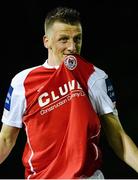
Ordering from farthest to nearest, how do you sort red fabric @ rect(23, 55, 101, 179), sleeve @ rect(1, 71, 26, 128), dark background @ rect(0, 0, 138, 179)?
dark background @ rect(0, 0, 138, 179) < sleeve @ rect(1, 71, 26, 128) < red fabric @ rect(23, 55, 101, 179)

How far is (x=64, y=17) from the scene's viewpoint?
5.42 ft

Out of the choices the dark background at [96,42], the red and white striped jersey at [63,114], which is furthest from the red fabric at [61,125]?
the dark background at [96,42]

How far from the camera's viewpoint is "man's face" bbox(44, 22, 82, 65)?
1603 mm

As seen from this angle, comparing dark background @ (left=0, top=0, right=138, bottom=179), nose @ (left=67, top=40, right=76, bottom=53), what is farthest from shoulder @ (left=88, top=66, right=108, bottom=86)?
dark background @ (left=0, top=0, right=138, bottom=179)

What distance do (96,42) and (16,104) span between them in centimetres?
182

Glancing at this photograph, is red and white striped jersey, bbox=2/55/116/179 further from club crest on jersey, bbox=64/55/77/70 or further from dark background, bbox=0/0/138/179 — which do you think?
dark background, bbox=0/0/138/179

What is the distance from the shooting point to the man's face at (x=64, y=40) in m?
1.60

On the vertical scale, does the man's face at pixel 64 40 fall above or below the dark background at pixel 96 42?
above

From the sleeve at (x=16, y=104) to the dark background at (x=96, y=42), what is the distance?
1377 mm

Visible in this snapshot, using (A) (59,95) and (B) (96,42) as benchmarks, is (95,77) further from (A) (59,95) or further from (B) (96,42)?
(B) (96,42)

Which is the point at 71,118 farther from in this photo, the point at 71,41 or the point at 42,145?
the point at 71,41

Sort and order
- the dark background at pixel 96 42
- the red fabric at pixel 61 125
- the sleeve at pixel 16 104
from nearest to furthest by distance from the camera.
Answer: the red fabric at pixel 61 125
the sleeve at pixel 16 104
the dark background at pixel 96 42

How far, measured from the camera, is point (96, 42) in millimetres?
3424

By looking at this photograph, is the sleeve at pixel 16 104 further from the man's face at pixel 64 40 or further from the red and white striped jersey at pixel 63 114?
the man's face at pixel 64 40
